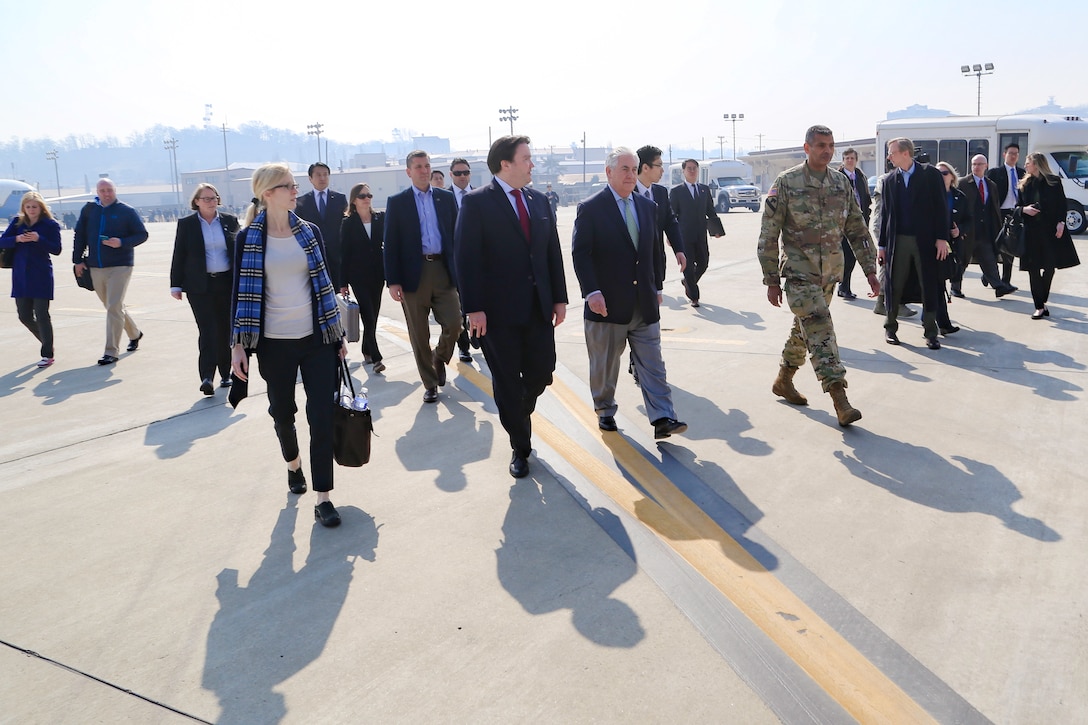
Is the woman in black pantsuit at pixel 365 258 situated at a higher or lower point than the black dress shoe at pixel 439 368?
higher

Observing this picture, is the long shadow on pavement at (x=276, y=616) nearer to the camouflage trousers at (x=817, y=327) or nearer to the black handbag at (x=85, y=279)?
the camouflage trousers at (x=817, y=327)

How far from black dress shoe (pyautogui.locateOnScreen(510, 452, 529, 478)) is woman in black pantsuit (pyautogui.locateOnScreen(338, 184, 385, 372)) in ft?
10.2

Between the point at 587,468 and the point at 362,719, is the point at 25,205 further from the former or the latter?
the point at 362,719

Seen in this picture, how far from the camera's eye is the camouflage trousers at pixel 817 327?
18.3 ft

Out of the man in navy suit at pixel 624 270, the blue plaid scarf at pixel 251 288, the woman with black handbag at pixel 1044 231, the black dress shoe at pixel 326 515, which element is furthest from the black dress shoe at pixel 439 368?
the woman with black handbag at pixel 1044 231

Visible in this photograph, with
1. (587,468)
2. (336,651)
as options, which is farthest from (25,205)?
(336,651)

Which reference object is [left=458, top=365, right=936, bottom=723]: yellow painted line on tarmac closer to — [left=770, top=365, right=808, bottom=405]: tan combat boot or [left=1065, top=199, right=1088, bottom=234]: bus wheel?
[left=770, top=365, right=808, bottom=405]: tan combat boot

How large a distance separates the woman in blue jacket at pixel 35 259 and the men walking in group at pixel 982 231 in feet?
33.1

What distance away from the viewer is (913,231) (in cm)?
760

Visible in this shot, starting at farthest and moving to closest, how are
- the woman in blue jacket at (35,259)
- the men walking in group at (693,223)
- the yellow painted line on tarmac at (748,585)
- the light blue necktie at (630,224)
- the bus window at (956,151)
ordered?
the bus window at (956,151) → the men walking in group at (693,223) → the woman in blue jacket at (35,259) → the light blue necktie at (630,224) → the yellow painted line on tarmac at (748,585)

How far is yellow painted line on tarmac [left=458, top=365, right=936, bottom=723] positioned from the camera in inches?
111

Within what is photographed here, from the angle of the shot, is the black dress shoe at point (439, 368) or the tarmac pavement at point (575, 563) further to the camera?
the black dress shoe at point (439, 368)

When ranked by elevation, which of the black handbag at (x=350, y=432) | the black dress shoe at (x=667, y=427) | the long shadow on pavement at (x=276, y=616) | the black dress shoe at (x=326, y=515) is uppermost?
the black handbag at (x=350, y=432)

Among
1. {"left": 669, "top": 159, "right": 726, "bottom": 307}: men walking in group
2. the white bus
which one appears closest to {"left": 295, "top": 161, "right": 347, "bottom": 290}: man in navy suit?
{"left": 669, "top": 159, "right": 726, "bottom": 307}: men walking in group
